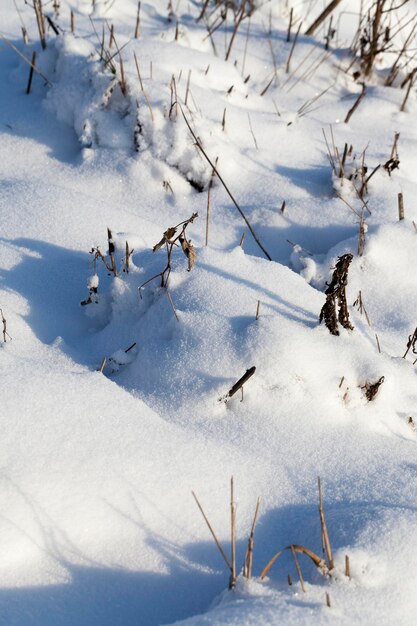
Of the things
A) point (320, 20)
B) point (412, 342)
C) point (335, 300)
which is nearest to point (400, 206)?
point (412, 342)

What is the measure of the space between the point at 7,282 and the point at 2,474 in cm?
81

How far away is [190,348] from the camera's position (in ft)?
5.93

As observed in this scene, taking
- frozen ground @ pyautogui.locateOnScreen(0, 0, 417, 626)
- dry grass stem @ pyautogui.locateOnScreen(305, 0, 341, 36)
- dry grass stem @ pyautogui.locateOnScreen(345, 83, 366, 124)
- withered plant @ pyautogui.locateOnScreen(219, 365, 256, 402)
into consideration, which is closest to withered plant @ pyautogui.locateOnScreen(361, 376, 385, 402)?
frozen ground @ pyautogui.locateOnScreen(0, 0, 417, 626)

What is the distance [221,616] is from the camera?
3.80ft

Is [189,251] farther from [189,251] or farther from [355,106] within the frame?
[355,106]

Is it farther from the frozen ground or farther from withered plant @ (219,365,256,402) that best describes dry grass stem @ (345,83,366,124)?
withered plant @ (219,365,256,402)

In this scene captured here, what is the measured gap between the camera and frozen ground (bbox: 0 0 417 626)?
135cm

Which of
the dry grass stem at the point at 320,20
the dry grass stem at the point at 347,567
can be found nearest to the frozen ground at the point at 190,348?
the dry grass stem at the point at 347,567

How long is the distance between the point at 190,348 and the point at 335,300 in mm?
419

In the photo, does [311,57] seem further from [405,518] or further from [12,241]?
[405,518]

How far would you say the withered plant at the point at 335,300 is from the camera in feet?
5.89

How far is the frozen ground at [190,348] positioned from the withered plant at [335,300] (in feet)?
0.16

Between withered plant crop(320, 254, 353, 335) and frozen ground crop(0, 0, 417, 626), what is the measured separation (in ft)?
0.16

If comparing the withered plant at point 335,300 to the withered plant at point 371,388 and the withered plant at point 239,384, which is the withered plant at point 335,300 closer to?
the withered plant at point 371,388
